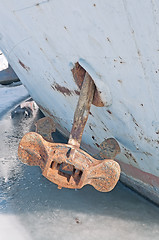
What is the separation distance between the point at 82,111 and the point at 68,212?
3.64 ft

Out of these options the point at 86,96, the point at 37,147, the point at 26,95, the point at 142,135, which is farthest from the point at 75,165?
the point at 26,95

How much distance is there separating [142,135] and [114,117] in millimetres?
232

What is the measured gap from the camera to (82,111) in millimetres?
1771

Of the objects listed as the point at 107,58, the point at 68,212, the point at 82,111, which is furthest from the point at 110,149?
the point at 68,212

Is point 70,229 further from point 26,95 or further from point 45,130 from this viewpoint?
point 26,95

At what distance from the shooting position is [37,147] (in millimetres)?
1671

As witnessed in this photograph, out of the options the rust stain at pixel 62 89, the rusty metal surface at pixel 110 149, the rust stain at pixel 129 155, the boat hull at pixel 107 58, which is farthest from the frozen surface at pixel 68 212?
the rust stain at pixel 62 89

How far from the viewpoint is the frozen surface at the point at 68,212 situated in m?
2.25

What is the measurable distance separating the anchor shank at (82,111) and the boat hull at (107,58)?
6 centimetres

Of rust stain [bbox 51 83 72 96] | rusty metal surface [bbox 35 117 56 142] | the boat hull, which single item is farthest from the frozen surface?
rust stain [bbox 51 83 72 96]

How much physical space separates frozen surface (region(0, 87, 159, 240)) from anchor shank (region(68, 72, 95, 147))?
3.00 feet

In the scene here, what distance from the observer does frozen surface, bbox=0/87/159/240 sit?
2252 mm

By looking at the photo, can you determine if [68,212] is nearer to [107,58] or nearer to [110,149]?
[110,149]

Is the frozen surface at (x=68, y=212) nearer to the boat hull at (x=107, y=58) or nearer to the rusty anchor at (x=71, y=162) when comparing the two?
the boat hull at (x=107, y=58)
